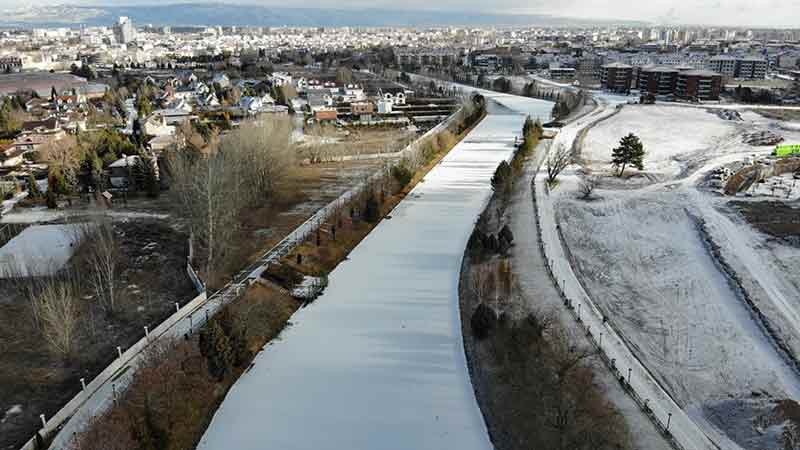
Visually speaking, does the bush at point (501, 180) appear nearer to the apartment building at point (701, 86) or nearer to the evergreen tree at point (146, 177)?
the evergreen tree at point (146, 177)

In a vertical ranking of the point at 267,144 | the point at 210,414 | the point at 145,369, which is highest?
the point at 267,144

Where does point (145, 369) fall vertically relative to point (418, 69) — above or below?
below

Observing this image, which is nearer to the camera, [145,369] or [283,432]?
[283,432]

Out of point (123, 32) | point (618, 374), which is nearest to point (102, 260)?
point (618, 374)

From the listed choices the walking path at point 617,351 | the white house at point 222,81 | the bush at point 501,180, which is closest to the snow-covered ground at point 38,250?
the walking path at point 617,351

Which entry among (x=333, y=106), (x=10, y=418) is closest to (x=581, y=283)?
(x=10, y=418)

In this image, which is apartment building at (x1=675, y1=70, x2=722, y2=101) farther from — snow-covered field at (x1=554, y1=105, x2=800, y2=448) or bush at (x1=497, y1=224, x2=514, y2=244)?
bush at (x1=497, y1=224, x2=514, y2=244)

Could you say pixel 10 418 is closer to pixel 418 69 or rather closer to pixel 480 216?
pixel 480 216
